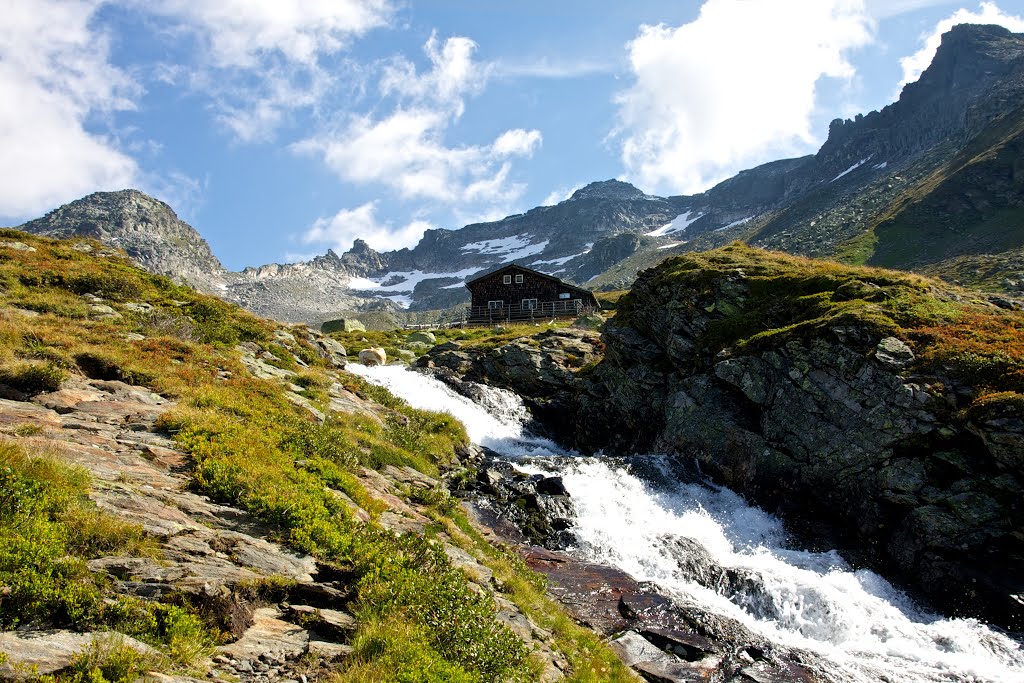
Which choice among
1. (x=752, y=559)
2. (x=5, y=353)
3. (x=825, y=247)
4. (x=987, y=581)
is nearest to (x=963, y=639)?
(x=987, y=581)

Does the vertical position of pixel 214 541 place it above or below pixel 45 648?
below

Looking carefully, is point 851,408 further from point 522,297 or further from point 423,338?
point 522,297

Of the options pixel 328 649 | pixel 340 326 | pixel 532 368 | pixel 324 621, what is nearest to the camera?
pixel 328 649

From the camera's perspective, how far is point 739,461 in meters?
22.4

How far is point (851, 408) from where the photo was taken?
19953 millimetres

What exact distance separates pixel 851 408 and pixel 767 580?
8.15 metres

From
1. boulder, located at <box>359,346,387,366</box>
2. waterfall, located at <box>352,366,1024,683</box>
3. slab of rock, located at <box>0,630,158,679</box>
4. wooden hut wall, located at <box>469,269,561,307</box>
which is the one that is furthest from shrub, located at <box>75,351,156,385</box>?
wooden hut wall, located at <box>469,269,561,307</box>

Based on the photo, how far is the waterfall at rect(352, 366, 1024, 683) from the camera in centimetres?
1292

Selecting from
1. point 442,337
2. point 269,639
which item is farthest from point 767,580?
point 442,337

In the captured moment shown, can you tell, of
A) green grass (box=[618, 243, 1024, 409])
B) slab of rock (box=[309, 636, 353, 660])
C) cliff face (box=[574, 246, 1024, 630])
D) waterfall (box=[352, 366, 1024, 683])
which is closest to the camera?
slab of rock (box=[309, 636, 353, 660])

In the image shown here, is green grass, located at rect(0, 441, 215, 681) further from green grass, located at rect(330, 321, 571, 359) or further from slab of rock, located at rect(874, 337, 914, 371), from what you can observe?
green grass, located at rect(330, 321, 571, 359)

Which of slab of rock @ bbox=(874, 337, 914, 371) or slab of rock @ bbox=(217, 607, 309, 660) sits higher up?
slab of rock @ bbox=(874, 337, 914, 371)

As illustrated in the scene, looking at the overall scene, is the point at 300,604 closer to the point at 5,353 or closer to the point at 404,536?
the point at 404,536

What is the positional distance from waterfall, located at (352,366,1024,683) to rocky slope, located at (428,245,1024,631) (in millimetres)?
1080
